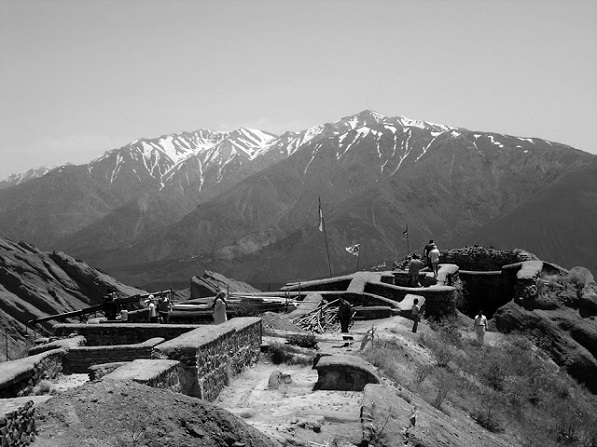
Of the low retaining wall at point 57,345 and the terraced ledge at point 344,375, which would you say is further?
the low retaining wall at point 57,345

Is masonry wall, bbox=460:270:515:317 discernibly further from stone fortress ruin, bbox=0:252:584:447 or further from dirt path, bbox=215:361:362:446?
dirt path, bbox=215:361:362:446

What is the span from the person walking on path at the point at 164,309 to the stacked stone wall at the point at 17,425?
11.8 metres

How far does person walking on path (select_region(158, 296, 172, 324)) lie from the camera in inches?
673

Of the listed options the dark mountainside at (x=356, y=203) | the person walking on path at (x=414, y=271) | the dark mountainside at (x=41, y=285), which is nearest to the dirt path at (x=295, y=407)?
the person walking on path at (x=414, y=271)

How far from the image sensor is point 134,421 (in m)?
5.69

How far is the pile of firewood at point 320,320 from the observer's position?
1718 centimetres

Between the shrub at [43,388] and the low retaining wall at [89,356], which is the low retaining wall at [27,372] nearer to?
the shrub at [43,388]

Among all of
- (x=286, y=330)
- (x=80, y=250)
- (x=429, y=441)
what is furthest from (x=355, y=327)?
(x=80, y=250)

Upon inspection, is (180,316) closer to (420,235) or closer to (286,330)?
(286,330)

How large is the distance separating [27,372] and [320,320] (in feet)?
33.0

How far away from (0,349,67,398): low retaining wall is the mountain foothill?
255 feet

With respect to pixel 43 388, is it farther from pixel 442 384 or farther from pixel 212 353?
pixel 442 384

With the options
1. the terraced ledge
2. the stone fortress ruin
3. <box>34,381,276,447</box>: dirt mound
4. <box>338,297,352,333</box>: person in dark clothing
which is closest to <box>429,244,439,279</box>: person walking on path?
<box>338,297,352,333</box>: person in dark clothing

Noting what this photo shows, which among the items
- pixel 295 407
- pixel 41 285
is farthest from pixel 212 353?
pixel 41 285
